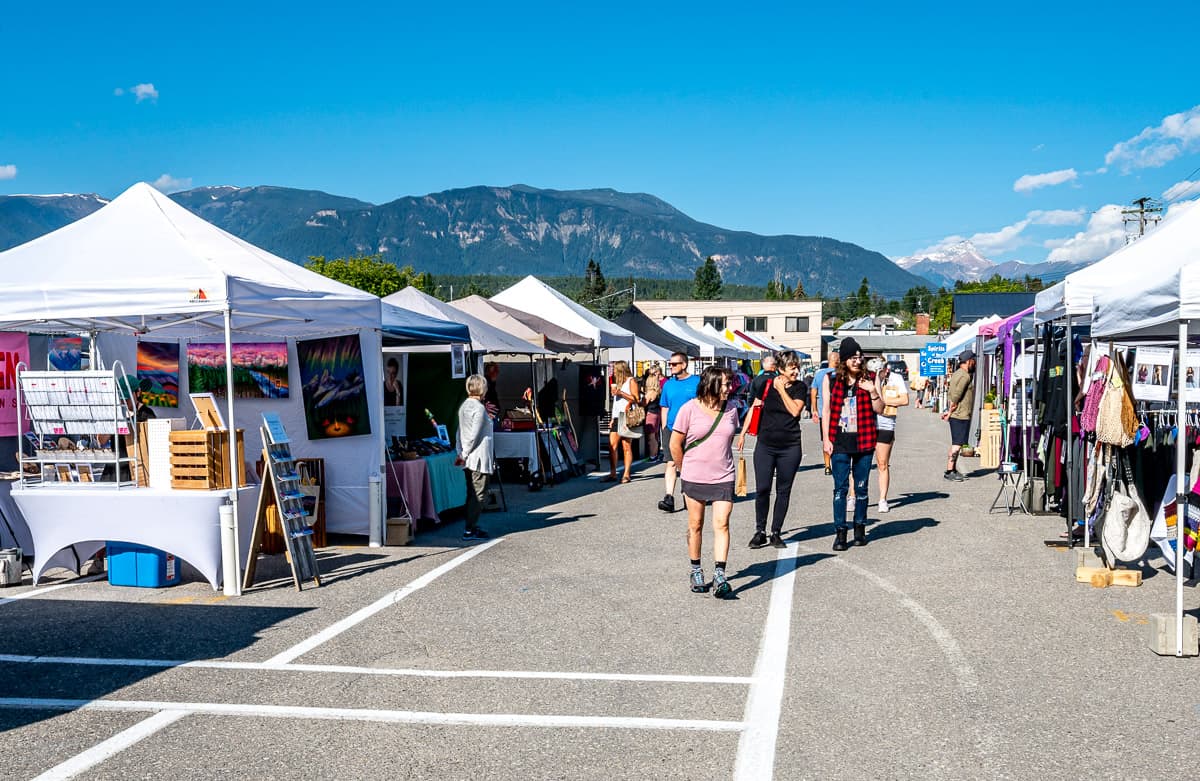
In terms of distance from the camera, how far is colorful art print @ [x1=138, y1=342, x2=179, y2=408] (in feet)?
35.4

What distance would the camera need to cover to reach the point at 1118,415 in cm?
835

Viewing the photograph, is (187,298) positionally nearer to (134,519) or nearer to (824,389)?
(134,519)

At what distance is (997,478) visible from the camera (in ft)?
52.4

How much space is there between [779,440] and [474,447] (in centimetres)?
316

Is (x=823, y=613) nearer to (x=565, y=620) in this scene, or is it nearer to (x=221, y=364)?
(x=565, y=620)

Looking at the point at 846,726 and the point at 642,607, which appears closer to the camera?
the point at 846,726

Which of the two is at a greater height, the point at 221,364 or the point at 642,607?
the point at 221,364

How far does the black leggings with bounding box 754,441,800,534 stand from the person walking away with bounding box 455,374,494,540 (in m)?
2.86

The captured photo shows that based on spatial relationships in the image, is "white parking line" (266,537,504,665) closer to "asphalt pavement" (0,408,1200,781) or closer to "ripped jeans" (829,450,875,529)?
"asphalt pavement" (0,408,1200,781)

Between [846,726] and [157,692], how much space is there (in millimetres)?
3685

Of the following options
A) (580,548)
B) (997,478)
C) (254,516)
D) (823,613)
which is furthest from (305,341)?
(997,478)

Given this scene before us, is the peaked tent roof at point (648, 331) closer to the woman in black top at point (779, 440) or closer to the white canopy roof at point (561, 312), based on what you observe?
the white canopy roof at point (561, 312)

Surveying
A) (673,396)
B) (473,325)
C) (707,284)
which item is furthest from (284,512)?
(707,284)

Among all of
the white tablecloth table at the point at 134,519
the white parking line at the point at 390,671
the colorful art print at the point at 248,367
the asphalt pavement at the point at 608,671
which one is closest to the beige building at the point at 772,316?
the colorful art print at the point at 248,367
